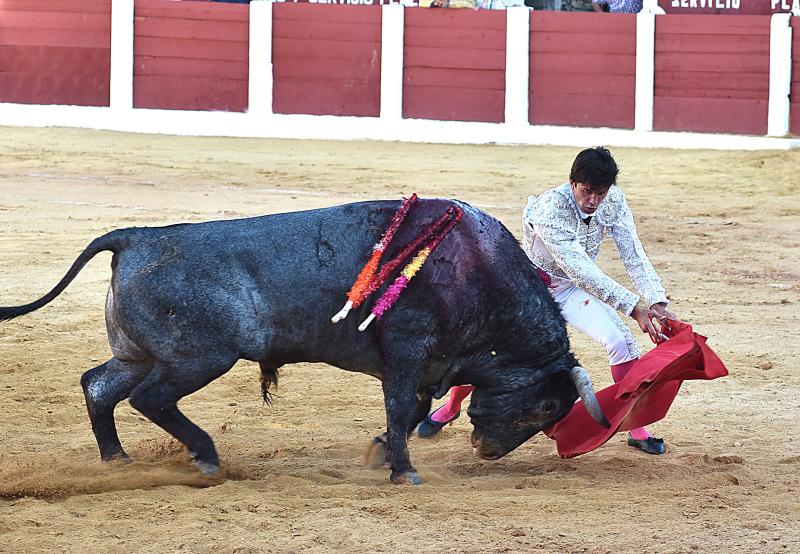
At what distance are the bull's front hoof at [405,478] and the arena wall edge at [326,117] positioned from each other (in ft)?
29.7

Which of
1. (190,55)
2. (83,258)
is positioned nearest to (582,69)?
(190,55)

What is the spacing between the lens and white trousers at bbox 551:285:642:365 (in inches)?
153

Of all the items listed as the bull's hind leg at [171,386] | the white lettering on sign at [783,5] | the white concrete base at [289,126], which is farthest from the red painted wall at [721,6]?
the bull's hind leg at [171,386]

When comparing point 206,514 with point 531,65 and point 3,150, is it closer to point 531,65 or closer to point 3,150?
point 3,150

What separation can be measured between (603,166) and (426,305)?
0.64 metres

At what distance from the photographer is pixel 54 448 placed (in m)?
3.86

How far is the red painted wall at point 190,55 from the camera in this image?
12.7 meters

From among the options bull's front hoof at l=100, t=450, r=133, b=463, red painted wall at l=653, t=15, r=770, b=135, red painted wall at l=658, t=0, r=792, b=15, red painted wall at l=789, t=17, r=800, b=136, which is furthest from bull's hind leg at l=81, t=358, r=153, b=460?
red painted wall at l=658, t=0, r=792, b=15

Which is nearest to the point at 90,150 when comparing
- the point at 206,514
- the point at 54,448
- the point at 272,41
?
the point at 272,41

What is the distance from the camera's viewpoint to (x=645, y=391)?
3.69 metres

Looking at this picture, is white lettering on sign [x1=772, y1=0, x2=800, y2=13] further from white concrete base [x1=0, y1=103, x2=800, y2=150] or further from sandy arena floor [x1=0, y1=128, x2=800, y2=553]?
sandy arena floor [x1=0, y1=128, x2=800, y2=553]

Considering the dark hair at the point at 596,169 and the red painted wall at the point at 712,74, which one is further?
the red painted wall at the point at 712,74

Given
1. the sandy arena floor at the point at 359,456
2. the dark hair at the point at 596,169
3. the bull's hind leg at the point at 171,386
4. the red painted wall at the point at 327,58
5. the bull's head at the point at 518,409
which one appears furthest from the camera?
the red painted wall at the point at 327,58

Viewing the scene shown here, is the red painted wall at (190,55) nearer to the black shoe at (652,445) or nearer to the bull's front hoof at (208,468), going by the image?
the black shoe at (652,445)
